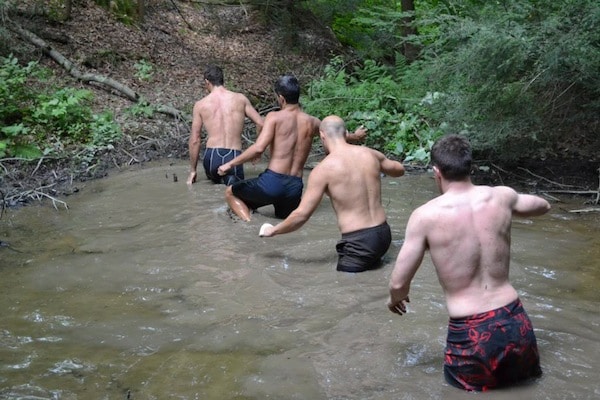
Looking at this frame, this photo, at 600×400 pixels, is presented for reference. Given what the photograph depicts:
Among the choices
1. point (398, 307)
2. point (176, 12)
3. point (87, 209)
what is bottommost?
point (87, 209)

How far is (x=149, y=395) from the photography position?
13.6 feet

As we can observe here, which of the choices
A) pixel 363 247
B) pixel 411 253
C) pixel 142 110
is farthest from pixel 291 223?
pixel 142 110

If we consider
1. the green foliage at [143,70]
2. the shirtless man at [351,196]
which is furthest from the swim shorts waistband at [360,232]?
the green foliage at [143,70]

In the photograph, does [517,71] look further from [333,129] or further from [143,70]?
[143,70]

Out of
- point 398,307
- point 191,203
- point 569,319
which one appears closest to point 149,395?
point 398,307

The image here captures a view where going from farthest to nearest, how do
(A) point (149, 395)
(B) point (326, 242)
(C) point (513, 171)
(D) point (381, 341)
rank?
(C) point (513, 171) → (B) point (326, 242) → (D) point (381, 341) → (A) point (149, 395)

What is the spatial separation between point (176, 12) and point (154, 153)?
7213 millimetres

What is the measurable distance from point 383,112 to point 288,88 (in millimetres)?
4835

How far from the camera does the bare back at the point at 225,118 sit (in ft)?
31.6

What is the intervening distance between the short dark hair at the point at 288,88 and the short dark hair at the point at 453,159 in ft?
12.6

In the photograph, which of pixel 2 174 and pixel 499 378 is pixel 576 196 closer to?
pixel 499 378

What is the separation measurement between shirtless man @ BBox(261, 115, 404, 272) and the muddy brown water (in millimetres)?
251

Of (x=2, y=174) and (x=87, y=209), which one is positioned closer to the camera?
(x=87, y=209)

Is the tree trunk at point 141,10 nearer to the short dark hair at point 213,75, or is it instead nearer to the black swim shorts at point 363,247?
the short dark hair at point 213,75
